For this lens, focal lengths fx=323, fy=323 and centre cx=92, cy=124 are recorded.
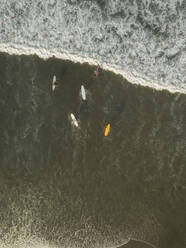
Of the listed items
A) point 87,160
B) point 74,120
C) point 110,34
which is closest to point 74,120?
point 74,120

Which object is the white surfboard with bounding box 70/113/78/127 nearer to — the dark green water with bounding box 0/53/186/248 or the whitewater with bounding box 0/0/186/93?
the dark green water with bounding box 0/53/186/248

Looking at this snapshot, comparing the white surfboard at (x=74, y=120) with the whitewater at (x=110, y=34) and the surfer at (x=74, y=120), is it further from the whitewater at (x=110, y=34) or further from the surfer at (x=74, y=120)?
the whitewater at (x=110, y=34)

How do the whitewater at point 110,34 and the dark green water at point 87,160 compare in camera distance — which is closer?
the whitewater at point 110,34

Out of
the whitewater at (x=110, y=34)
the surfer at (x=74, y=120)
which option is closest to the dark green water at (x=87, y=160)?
the surfer at (x=74, y=120)

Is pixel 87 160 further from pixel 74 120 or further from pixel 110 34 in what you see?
pixel 110 34

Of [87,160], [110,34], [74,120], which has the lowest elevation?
[87,160]
